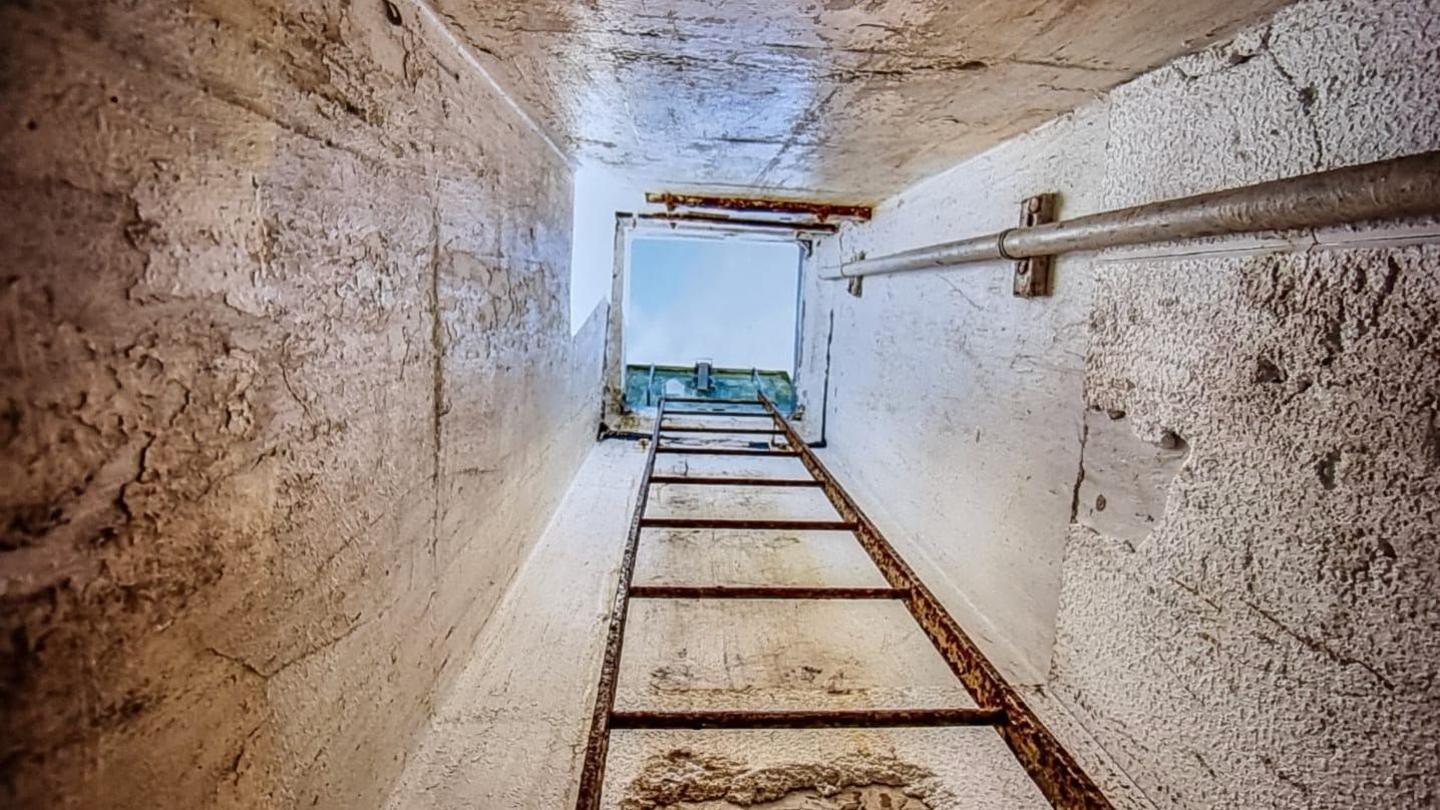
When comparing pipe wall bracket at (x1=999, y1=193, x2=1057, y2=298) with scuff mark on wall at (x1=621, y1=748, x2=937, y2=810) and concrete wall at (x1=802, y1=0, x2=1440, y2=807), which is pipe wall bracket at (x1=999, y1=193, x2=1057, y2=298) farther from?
scuff mark on wall at (x1=621, y1=748, x2=937, y2=810)

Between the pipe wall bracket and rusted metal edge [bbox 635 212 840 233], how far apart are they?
2.27m

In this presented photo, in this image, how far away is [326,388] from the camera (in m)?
0.94

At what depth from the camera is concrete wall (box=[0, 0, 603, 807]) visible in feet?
1.73

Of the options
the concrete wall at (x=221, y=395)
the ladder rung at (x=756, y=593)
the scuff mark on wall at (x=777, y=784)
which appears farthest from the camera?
the ladder rung at (x=756, y=593)

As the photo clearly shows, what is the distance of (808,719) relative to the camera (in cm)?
109

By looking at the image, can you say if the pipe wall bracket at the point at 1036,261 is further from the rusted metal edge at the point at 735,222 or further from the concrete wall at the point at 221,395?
the rusted metal edge at the point at 735,222

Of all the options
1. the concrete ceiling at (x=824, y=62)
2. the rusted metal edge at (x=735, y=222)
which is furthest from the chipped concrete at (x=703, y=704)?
the rusted metal edge at (x=735, y=222)

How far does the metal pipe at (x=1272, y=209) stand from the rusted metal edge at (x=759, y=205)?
186cm

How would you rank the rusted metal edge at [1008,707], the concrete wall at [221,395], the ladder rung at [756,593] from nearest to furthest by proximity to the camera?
the concrete wall at [221,395] → the rusted metal edge at [1008,707] → the ladder rung at [756,593]

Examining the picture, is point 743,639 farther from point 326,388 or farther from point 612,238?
point 612,238

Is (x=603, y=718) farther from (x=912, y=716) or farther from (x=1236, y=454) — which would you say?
(x=1236, y=454)

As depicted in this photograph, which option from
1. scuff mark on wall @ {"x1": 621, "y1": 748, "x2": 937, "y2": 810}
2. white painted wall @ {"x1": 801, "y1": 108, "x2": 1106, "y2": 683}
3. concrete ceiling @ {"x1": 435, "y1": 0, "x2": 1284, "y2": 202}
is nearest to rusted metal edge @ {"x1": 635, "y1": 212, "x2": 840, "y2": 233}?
white painted wall @ {"x1": 801, "y1": 108, "x2": 1106, "y2": 683}

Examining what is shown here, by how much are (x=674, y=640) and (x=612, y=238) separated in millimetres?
3020

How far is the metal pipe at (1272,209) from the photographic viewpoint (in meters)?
0.77
